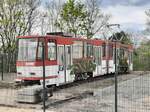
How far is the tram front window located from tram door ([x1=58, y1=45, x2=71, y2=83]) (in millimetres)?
1667

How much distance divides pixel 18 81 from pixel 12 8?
23264 mm

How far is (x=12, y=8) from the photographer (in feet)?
152

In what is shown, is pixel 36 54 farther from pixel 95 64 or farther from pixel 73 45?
pixel 95 64

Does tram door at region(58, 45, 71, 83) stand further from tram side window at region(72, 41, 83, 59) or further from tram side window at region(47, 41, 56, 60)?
tram side window at region(72, 41, 83, 59)

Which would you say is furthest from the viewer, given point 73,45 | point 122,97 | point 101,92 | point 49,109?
point 73,45

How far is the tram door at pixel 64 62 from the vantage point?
2480cm

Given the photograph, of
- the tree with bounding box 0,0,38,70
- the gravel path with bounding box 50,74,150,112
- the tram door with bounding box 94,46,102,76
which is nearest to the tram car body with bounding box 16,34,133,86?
the gravel path with bounding box 50,74,150,112

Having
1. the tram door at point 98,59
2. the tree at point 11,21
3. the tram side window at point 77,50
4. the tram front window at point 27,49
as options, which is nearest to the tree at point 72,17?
the tree at point 11,21

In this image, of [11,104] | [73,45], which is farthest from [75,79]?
[11,104]

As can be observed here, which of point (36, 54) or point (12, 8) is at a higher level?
point (12, 8)

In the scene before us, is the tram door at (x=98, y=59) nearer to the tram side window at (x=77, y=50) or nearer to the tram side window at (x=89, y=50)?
the tram side window at (x=89, y=50)

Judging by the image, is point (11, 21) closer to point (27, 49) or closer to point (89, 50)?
point (89, 50)

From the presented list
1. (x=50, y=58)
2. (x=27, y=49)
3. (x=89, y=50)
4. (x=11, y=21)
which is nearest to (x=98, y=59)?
(x=89, y=50)

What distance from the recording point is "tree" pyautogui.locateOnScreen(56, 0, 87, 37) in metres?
48.3
